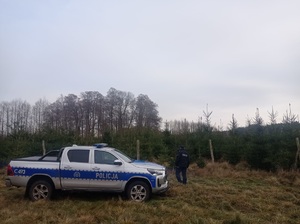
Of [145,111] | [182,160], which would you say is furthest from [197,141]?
[145,111]

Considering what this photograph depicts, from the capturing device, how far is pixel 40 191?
1007 centimetres

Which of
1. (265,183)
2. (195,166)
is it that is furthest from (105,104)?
(265,183)

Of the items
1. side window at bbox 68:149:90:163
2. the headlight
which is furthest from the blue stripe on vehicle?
side window at bbox 68:149:90:163

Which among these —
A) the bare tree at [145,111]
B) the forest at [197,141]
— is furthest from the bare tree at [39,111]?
the forest at [197,141]

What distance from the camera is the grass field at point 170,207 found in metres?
7.70

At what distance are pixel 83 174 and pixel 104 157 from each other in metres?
0.81

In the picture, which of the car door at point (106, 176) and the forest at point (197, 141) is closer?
the car door at point (106, 176)

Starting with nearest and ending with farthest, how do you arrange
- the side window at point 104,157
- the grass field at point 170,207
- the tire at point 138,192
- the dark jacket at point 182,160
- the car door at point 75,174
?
the grass field at point 170,207 → the tire at point 138,192 → the car door at point 75,174 → the side window at point 104,157 → the dark jacket at point 182,160

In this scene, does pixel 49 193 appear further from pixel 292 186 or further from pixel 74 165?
pixel 292 186

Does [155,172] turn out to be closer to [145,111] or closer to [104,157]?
[104,157]

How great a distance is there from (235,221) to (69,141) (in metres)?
17.4

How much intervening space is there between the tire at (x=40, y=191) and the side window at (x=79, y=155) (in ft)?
3.45

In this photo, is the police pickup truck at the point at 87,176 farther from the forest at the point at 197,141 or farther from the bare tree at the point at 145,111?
the bare tree at the point at 145,111

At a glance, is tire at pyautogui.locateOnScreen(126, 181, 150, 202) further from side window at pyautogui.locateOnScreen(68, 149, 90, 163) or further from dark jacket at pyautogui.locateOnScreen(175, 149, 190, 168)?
dark jacket at pyautogui.locateOnScreen(175, 149, 190, 168)
